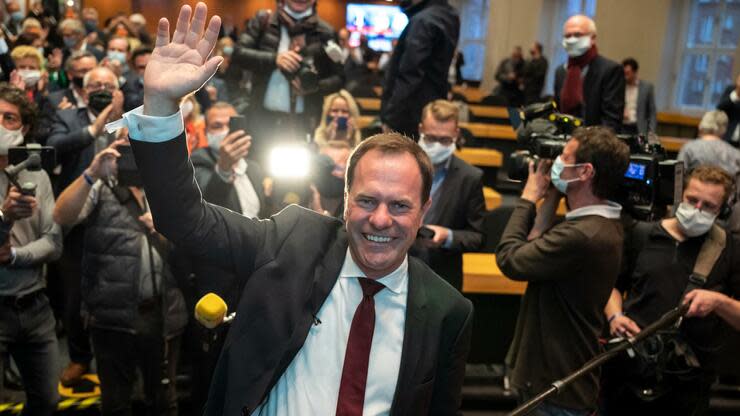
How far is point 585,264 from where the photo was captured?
2.79 m

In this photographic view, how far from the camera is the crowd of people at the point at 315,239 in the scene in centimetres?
176

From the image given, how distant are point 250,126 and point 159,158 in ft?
9.32

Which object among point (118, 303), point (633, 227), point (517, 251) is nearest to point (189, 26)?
point (517, 251)

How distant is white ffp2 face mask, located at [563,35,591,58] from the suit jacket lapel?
10.2 feet

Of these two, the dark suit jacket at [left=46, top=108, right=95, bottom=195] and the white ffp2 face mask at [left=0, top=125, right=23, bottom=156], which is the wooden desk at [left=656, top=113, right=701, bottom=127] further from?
the white ffp2 face mask at [left=0, top=125, right=23, bottom=156]

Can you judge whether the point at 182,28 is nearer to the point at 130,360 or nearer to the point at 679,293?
the point at 130,360

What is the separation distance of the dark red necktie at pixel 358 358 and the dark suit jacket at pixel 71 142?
9.61 feet

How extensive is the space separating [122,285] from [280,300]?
68.6 inches

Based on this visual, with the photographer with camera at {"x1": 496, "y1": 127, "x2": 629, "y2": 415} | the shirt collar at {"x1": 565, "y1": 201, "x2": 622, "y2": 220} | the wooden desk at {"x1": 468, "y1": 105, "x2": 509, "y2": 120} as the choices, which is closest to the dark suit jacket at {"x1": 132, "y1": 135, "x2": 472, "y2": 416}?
the photographer with camera at {"x1": 496, "y1": 127, "x2": 629, "y2": 415}

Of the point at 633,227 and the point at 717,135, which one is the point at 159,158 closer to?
the point at 633,227

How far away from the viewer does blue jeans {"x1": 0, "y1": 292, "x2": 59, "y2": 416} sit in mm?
3105

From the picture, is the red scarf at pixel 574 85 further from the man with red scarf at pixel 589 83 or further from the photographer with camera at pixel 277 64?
the photographer with camera at pixel 277 64

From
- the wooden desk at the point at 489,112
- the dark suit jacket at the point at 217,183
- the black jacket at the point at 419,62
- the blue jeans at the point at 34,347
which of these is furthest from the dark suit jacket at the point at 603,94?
the wooden desk at the point at 489,112

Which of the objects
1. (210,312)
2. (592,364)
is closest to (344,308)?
(210,312)
